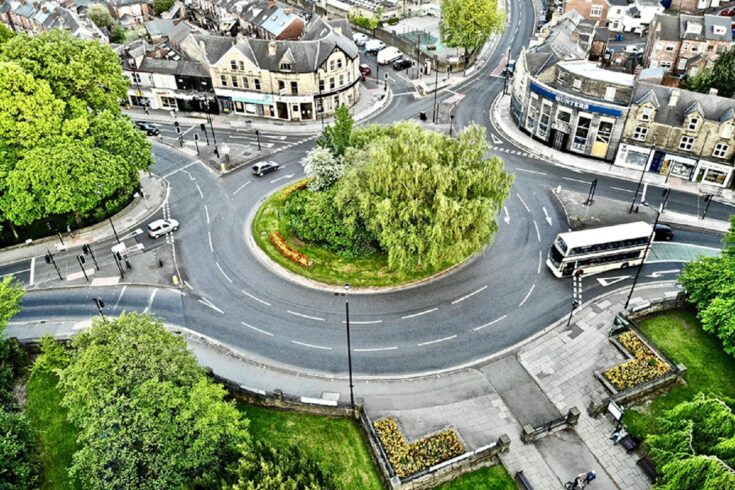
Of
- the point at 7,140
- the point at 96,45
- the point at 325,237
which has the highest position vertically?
the point at 96,45

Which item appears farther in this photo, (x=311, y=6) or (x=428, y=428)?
(x=311, y=6)

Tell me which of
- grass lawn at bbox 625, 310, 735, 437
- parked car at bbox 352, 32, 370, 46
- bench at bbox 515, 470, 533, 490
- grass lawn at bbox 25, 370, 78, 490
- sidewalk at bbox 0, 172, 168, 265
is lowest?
grass lawn at bbox 25, 370, 78, 490

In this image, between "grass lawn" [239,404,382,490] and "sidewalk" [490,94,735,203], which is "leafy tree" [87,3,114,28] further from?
"grass lawn" [239,404,382,490]

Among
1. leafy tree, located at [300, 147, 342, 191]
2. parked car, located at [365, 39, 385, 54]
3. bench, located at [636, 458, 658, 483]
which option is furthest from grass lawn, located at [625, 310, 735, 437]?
parked car, located at [365, 39, 385, 54]

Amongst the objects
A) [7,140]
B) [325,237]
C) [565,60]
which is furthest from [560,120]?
[7,140]

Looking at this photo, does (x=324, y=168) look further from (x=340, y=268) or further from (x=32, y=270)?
(x=32, y=270)

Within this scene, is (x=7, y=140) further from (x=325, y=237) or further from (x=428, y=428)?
(x=428, y=428)

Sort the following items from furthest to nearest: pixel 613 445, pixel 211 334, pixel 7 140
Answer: pixel 7 140, pixel 211 334, pixel 613 445
